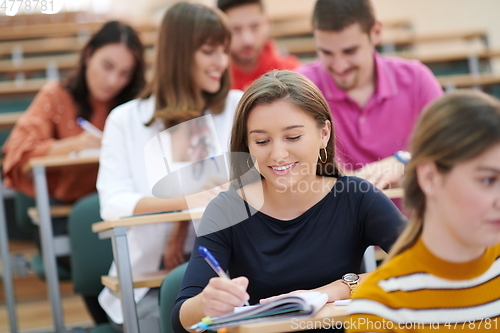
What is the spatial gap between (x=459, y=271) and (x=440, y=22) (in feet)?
16.4

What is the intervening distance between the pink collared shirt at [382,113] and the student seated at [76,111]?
2.74ft

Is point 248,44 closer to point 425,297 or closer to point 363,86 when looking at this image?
point 363,86

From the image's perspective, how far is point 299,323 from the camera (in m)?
0.99

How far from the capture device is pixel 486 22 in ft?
17.4

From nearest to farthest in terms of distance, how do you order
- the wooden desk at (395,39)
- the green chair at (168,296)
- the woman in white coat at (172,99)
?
the green chair at (168,296), the woman in white coat at (172,99), the wooden desk at (395,39)

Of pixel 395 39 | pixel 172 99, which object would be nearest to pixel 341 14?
pixel 172 99

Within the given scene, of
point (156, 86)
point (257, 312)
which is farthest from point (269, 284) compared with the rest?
point (156, 86)

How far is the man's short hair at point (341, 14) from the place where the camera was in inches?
80.4

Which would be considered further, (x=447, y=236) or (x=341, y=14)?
(x=341, y=14)

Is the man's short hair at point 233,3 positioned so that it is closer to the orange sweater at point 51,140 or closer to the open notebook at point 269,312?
the orange sweater at point 51,140

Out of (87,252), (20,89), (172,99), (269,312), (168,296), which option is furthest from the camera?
(20,89)

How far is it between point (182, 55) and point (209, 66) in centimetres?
9

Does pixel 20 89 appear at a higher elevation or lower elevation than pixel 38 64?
lower

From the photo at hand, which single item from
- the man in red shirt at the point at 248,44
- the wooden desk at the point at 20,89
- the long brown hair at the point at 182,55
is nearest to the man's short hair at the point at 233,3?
the man in red shirt at the point at 248,44
